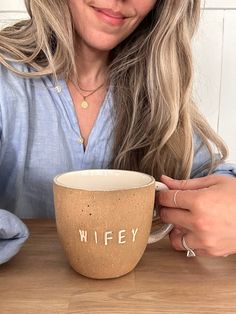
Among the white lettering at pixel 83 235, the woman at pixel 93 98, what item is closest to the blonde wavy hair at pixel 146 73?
the woman at pixel 93 98

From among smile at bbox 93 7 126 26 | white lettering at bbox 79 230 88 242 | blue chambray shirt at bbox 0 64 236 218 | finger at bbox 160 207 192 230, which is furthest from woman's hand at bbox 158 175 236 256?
smile at bbox 93 7 126 26

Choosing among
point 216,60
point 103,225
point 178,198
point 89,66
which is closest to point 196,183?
point 178,198

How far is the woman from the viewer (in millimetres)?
725

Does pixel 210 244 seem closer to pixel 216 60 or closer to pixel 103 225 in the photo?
pixel 103 225

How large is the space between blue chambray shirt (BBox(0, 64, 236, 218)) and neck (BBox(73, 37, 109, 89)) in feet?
0.25

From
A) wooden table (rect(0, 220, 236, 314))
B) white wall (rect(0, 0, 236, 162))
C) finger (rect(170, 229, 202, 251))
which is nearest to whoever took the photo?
wooden table (rect(0, 220, 236, 314))

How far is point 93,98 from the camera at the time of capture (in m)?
0.81

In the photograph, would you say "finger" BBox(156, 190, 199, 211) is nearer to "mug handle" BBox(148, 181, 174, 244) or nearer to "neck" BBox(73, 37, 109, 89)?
"mug handle" BBox(148, 181, 174, 244)

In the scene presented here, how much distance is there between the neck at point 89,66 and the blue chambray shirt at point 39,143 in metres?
0.08

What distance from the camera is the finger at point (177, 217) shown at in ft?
1.62

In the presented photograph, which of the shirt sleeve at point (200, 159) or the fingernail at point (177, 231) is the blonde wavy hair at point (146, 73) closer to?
the shirt sleeve at point (200, 159)

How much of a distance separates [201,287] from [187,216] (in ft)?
0.29

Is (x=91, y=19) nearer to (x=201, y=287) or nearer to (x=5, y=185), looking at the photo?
(x=5, y=185)

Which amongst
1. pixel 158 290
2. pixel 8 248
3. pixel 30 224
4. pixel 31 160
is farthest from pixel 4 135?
pixel 158 290
